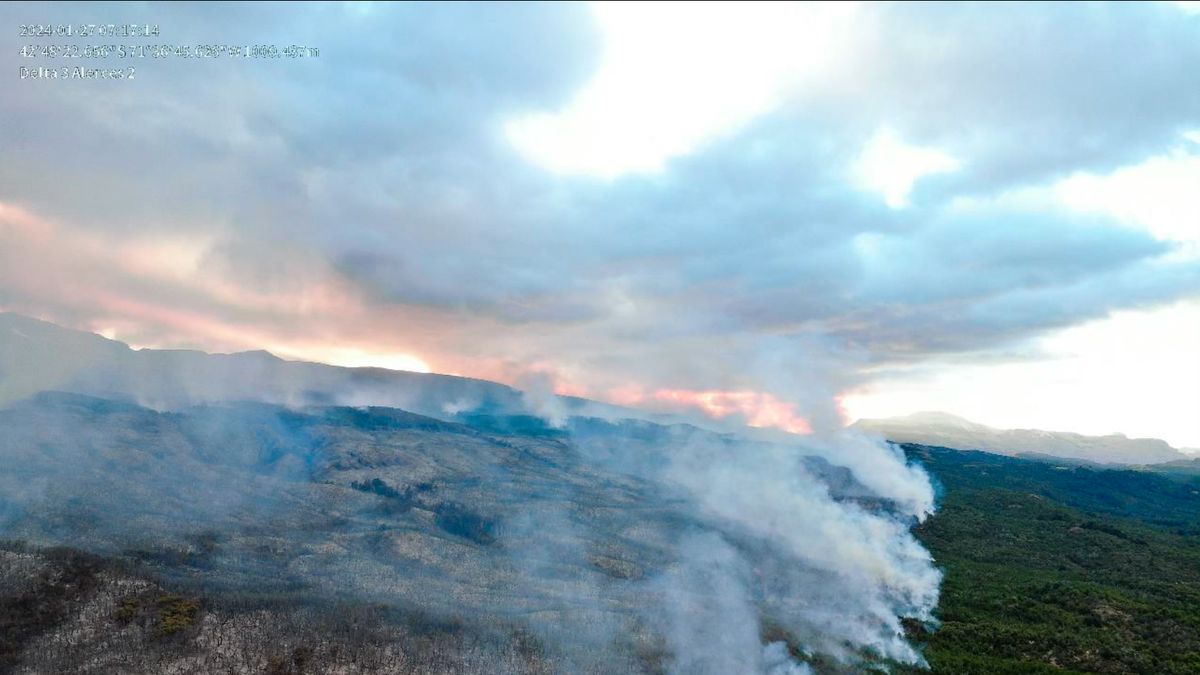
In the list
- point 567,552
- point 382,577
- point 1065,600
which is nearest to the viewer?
point 1065,600

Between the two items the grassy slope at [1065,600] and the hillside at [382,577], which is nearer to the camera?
the hillside at [382,577]

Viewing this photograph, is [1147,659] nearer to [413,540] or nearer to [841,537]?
[841,537]

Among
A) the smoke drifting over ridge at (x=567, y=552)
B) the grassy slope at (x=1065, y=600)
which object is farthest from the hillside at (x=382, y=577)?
the grassy slope at (x=1065, y=600)

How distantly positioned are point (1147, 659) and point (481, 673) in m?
88.9

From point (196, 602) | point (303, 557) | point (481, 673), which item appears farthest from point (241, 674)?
point (303, 557)

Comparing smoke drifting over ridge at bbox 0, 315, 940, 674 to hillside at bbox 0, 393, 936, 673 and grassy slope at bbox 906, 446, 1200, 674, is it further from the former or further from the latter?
grassy slope at bbox 906, 446, 1200, 674

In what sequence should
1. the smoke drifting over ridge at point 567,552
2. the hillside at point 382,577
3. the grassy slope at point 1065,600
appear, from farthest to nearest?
the smoke drifting over ridge at point 567,552 → the grassy slope at point 1065,600 → the hillside at point 382,577

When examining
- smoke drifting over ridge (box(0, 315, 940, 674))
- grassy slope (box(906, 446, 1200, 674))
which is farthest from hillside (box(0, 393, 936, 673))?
grassy slope (box(906, 446, 1200, 674))

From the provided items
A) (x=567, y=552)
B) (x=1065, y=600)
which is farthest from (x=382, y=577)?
(x=1065, y=600)

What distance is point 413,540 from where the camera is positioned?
5950 inches

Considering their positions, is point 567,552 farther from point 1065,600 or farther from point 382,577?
point 1065,600

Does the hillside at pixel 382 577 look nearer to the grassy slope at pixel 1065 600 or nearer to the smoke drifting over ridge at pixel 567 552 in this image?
the smoke drifting over ridge at pixel 567 552

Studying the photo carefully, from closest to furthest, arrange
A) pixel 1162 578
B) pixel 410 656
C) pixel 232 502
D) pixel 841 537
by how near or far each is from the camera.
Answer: pixel 410 656
pixel 1162 578
pixel 841 537
pixel 232 502

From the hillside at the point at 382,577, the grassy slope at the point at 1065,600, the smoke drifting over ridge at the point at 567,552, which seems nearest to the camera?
the hillside at the point at 382,577
